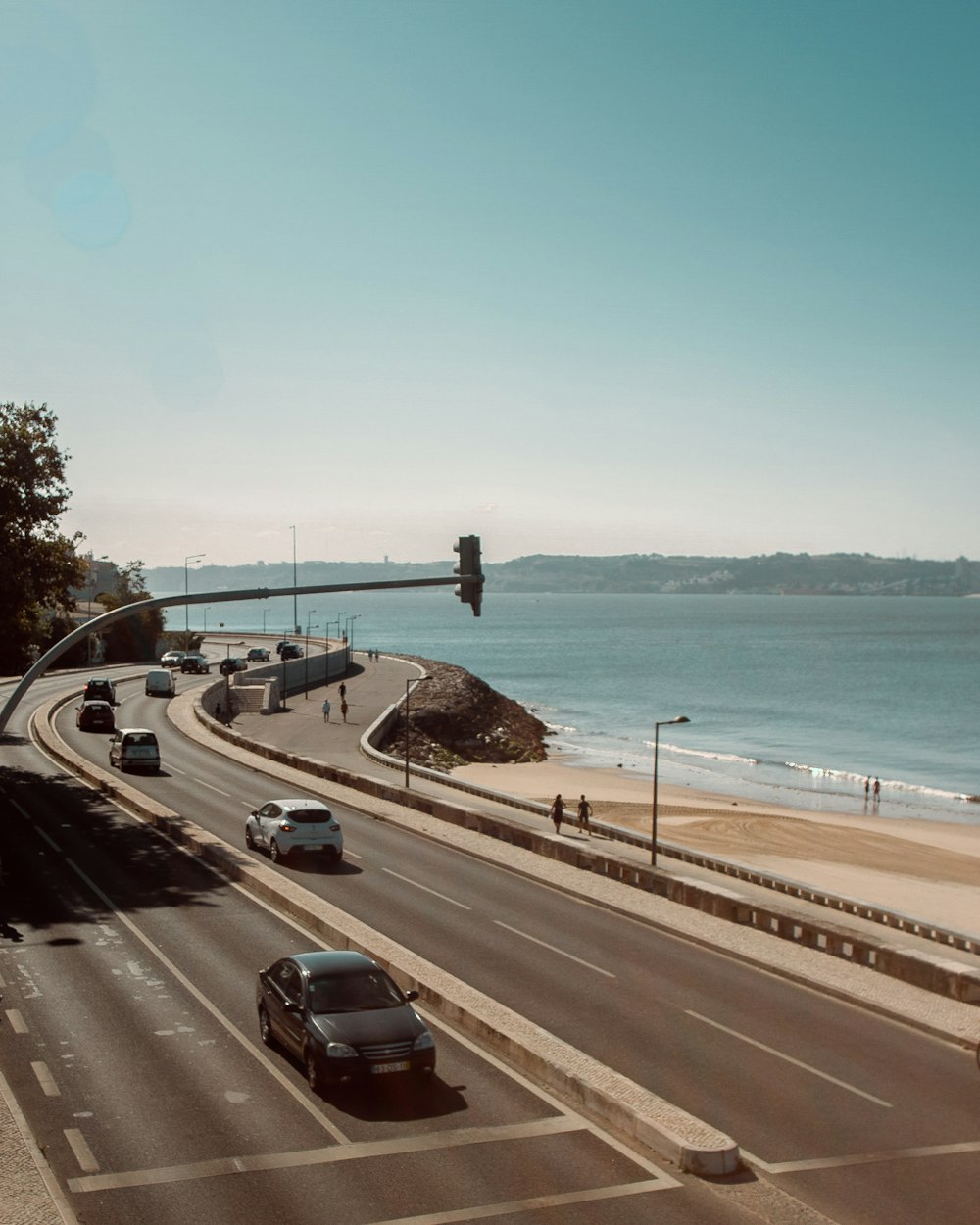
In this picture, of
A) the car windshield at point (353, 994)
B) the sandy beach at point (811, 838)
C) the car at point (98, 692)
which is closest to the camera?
the car windshield at point (353, 994)

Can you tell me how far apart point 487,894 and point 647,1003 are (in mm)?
8978

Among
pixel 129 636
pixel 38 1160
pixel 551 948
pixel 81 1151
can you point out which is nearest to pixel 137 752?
pixel 551 948

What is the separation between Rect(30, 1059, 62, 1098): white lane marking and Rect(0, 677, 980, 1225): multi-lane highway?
0.11 ft

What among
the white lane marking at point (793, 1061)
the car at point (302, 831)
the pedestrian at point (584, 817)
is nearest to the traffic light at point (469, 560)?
the white lane marking at point (793, 1061)

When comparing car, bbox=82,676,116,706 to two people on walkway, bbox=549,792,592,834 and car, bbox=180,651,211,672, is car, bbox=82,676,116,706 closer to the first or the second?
car, bbox=180,651,211,672

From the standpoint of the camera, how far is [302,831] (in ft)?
99.6

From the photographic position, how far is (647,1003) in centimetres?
1892

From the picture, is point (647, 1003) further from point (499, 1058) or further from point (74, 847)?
point (74, 847)

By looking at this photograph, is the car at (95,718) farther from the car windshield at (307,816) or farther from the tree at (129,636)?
the tree at (129,636)

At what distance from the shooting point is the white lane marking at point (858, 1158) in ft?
42.0

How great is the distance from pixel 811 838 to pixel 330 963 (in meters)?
45.2

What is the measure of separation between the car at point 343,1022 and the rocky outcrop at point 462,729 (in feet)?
176

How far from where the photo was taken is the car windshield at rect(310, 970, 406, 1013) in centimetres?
1499

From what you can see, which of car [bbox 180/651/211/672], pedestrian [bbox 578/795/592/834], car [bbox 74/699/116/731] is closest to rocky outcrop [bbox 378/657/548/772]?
car [bbox 74/699/116/731]
